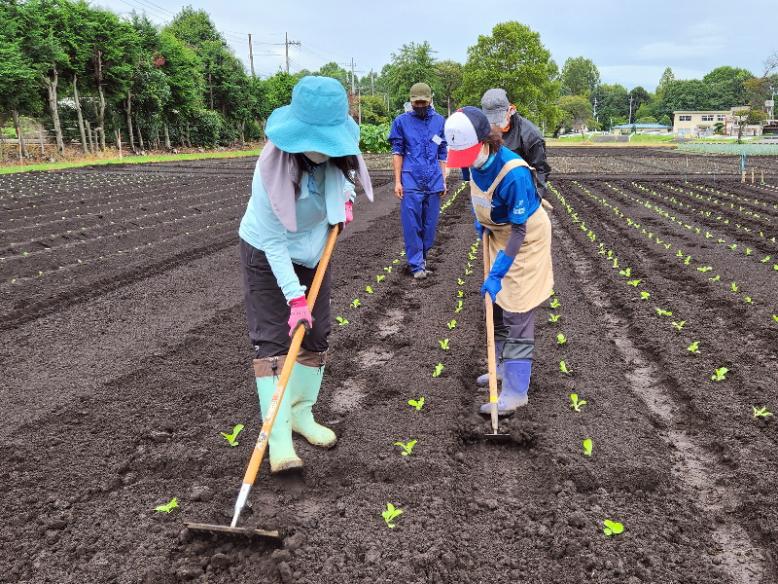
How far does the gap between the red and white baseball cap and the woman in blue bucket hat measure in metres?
0.53

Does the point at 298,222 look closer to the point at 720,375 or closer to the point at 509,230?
the point at 509,230

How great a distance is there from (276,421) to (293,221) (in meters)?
1.00

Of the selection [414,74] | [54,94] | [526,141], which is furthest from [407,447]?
[414,74]

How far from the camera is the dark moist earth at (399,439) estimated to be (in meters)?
2.38

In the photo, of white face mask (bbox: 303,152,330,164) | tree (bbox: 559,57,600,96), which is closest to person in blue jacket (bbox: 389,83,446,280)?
white face mask (bbox: 303,152,330,164)

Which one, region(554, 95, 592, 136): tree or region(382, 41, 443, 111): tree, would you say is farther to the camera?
region(554, 95, 592, 136): tree

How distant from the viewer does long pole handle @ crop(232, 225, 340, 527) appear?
244 centimetres

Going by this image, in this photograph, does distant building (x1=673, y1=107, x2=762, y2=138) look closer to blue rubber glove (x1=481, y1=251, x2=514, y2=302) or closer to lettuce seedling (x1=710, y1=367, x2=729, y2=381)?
lettuce seedling (x1=710, y1=367, x2=729, y2=381)

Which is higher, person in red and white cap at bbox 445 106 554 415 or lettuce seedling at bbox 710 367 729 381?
person in red and white cap at bbox 445 106 554 415

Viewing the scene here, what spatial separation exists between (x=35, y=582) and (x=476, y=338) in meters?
3.43

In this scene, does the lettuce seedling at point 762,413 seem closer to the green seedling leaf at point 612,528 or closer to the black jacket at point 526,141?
the green seedling leaf at point 612,528

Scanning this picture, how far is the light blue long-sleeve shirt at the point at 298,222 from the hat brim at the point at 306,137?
19 centimetres

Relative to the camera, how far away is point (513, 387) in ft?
11.7

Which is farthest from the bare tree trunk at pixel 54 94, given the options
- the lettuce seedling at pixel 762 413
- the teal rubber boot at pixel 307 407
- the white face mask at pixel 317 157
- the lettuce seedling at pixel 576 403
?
the lettuce seedling at pixel 762 413
